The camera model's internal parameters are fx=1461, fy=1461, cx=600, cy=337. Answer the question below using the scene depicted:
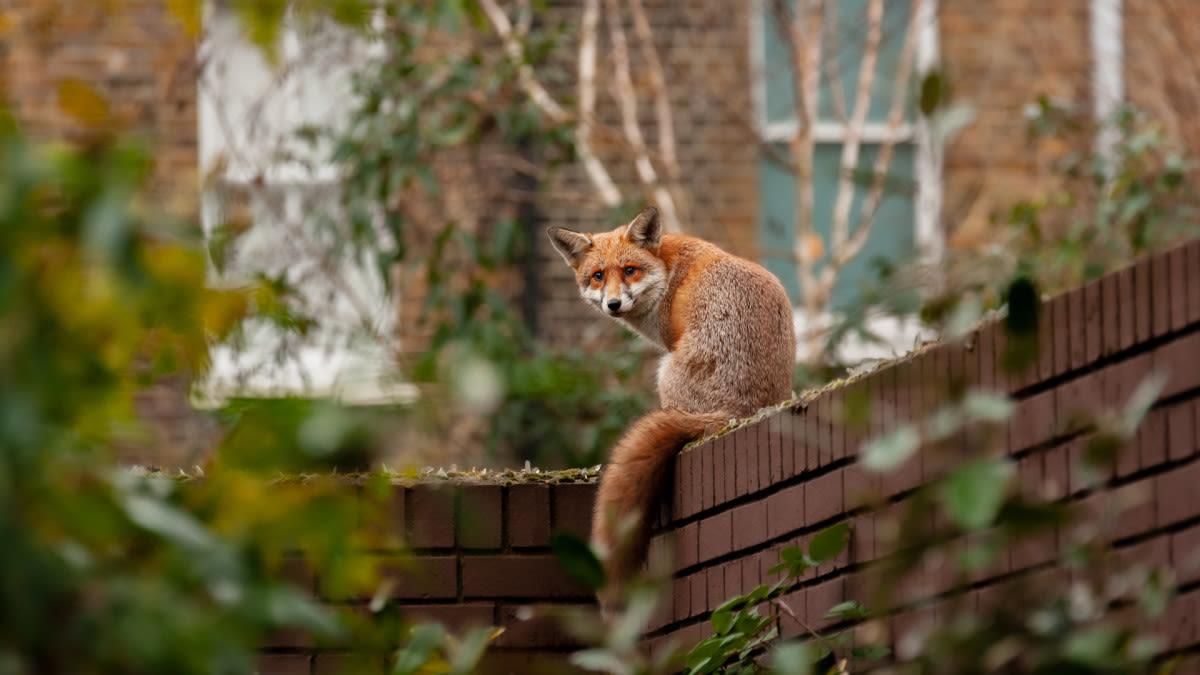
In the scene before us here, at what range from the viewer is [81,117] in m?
1.34

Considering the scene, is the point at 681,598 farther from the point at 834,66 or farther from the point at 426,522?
the point at 834,66

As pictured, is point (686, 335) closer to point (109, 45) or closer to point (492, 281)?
point (492, 281)

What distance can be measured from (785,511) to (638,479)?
58 centimetres

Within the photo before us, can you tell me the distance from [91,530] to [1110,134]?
28.1 ft

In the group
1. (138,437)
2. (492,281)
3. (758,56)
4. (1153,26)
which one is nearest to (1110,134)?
(1153,26)

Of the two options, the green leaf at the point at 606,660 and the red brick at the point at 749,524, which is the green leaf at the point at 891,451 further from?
the red brick at the point at 749,524

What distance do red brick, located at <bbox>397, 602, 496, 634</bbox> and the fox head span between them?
1.97 m

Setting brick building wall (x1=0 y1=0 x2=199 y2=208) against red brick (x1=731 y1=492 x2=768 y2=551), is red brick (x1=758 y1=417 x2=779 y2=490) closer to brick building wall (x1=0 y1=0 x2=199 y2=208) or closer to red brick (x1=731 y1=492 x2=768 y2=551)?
red brick (x1=731 y1=492 x2=768 y2=551)

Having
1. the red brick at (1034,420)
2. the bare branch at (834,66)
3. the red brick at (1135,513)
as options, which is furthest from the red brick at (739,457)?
the bare branch at (834,66)

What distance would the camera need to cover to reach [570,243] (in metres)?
6.16

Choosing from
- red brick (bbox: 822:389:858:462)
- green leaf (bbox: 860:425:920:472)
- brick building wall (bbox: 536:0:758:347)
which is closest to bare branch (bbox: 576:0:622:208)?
brick building wall (bbox: 536:0:758:347)

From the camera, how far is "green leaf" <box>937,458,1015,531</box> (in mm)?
1334

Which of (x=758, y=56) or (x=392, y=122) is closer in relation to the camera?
(x=392, y=122)

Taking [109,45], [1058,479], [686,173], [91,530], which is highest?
[109,45]
